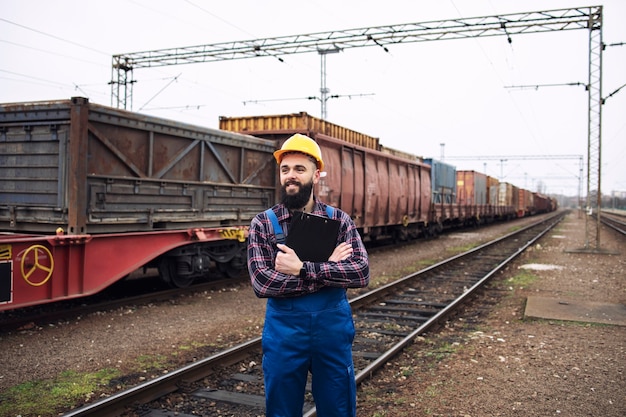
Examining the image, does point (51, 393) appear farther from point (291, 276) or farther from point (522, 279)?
point (522, 279)

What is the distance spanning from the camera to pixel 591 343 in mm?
6406

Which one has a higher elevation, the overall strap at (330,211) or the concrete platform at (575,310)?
the overall strap at (330,211)

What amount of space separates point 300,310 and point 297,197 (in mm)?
587

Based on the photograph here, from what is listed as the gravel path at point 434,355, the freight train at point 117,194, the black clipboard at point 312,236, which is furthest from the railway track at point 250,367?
the freight train at point 117,194

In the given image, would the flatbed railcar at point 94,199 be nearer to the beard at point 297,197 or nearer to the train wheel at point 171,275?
the train wheel at point 171,275

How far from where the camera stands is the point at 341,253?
265cm

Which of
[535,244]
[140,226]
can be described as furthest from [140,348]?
[535,244]

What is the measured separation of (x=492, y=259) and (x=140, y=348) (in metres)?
12.0

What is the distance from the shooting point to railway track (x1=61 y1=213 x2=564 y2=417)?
13.8ft

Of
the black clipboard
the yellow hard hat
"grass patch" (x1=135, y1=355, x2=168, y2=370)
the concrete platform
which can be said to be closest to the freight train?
"grass patch" (x1=135, y1=355, x2=168, y2=370)

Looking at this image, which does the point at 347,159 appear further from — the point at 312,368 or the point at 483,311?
the point at 312,368

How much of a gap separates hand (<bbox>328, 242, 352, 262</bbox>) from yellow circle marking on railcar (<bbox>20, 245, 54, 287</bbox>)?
196 inches

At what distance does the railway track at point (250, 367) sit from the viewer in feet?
13.8

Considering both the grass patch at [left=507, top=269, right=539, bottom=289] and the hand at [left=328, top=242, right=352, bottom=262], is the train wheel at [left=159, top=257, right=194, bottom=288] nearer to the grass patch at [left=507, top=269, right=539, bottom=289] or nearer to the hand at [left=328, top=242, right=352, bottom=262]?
the grass patch at [left=507, top=269, right=539, bottom=289]
